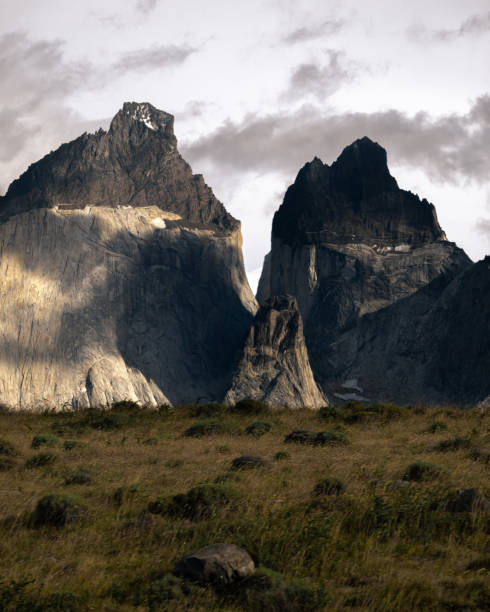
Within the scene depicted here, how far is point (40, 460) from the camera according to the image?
2095cm

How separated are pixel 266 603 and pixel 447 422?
18.0m

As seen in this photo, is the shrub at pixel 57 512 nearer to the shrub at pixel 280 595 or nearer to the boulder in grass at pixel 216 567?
the boulder in grass at pixel 216 567

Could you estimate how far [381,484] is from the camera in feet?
54.9

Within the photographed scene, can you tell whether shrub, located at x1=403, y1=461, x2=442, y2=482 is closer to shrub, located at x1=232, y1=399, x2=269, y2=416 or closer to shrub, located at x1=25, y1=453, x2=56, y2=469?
shrub, located at x1=25, y1=453, x2=56, y2=469

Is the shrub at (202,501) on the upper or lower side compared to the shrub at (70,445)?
lower

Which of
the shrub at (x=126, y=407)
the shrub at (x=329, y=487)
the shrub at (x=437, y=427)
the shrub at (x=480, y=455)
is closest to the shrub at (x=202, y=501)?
the shrub at (x=329, y=487)

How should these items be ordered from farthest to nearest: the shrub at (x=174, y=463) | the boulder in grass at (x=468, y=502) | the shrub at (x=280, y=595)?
the shrub at (x=174, y=463), the boulder in grass at (x=468, y=502), the shrub at (x=280, y=595)

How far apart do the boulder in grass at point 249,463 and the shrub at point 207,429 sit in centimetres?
612

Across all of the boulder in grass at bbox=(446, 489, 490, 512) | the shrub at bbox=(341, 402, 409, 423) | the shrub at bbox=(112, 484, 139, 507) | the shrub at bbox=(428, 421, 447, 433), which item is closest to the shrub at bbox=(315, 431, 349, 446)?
the shrub at bbox=(428, 421, 447, 433)

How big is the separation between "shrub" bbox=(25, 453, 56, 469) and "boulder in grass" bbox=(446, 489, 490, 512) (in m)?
10.1

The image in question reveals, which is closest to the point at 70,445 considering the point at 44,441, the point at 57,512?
the point at 44,441

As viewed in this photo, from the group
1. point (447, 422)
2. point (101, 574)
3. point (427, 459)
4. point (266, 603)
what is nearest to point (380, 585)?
point (266, 603)

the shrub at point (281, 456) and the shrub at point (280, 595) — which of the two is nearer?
the shrub at point (280, 595)

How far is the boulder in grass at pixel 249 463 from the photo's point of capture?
1941 centimetres
